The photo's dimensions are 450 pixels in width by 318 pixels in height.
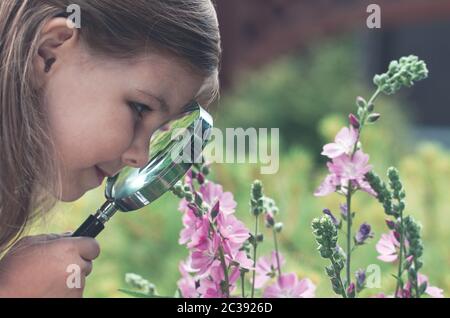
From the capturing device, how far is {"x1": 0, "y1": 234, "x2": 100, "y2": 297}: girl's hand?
93 cm

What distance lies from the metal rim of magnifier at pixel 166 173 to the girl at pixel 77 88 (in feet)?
0.10

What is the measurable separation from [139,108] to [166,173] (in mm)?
85

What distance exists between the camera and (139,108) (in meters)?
1.01

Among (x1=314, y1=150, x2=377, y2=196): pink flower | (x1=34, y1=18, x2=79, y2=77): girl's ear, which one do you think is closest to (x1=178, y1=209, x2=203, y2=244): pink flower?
(x1=314, y1=150, x2=377, y2=196): pink flower

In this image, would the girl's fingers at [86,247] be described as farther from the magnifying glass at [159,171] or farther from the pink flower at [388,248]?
the pink flower at [388,248]

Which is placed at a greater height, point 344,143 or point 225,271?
point 344,143

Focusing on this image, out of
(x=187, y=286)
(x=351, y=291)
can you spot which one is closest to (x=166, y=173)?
(x=187, y=286)

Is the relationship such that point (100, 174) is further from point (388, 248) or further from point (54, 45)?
point (388, 248)

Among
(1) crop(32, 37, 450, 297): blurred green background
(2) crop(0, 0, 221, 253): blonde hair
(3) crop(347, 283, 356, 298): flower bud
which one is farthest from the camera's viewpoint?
(1) crop(32, 37, 450, 297): blurred green background

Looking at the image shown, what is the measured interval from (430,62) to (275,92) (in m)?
2.78

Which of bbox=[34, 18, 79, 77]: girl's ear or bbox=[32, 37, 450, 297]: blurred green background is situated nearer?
bbox=[34, 18, 79, 77]: girl's ear

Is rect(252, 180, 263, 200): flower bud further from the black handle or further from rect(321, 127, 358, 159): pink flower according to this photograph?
the black handle

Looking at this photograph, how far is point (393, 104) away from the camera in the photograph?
5.18 metres
